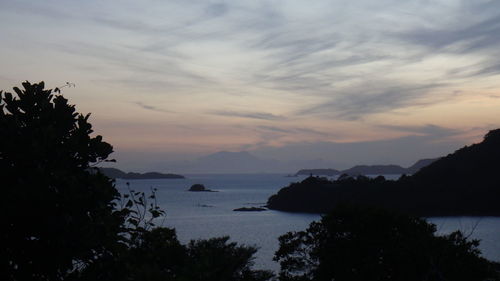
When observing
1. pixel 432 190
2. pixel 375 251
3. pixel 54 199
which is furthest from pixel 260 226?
pixel 54 199

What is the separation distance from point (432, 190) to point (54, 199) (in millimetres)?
113698

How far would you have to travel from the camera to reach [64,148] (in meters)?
7.59

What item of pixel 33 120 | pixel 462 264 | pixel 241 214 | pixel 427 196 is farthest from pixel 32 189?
pixel 427 196

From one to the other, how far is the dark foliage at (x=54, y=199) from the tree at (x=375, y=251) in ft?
53.9

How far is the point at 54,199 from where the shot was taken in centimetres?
707

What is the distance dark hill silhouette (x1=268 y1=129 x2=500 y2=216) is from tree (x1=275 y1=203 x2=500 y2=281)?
249 ft

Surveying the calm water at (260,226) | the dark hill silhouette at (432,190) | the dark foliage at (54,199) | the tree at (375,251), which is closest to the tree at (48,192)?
the dark foliage at (54,199)

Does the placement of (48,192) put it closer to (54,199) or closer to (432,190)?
(54,199)

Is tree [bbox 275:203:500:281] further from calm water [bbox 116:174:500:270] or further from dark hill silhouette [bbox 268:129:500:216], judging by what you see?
dark hill silhouette [bbox 268:129:500:216]

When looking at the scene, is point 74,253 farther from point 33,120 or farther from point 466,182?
point 466,182

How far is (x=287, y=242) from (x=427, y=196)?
9054 centimetres

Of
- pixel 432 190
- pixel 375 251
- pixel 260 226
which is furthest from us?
pixel 432 190

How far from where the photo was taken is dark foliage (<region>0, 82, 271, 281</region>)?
690cm

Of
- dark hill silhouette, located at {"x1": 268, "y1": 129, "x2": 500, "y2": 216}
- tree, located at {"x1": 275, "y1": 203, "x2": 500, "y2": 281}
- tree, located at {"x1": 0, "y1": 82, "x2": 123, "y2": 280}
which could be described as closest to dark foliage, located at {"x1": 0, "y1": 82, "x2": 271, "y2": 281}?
tree, located at {"x1": 0, "y1": 82, "x2": 123, "y2": 280}
